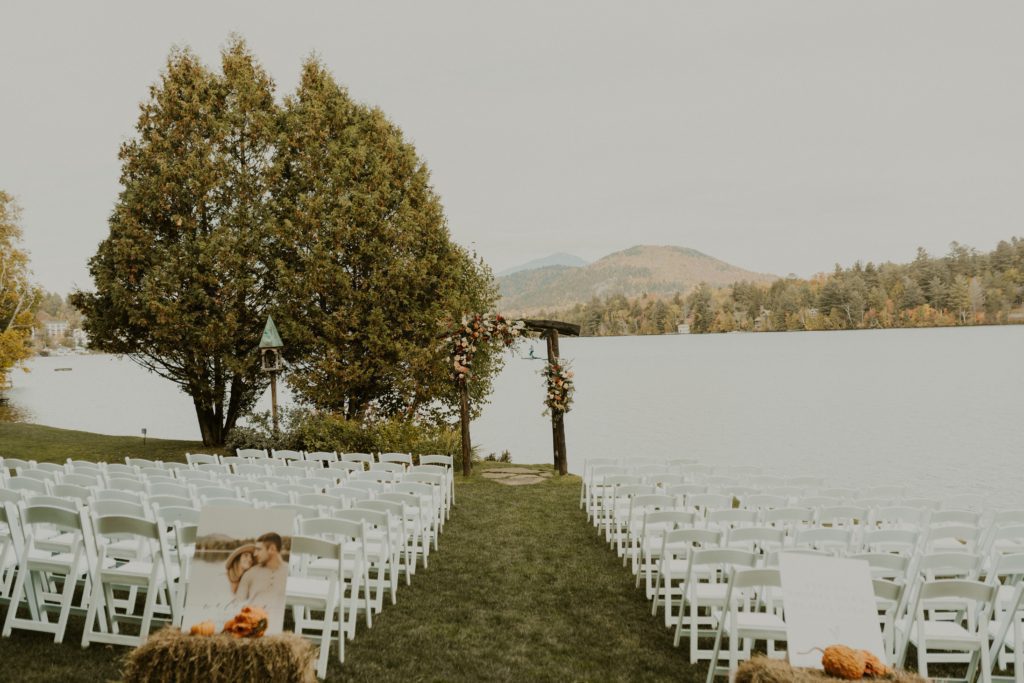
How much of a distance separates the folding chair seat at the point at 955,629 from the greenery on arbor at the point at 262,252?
14538 millimetres

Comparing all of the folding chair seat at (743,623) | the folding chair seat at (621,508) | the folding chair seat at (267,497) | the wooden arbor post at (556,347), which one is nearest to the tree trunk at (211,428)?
the wooden arbor post at (556,347)

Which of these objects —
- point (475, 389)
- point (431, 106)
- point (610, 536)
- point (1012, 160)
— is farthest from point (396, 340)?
point (1012, 160)

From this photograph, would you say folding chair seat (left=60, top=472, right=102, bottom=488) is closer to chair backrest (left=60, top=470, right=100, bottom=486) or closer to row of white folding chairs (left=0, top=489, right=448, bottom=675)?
chair backrest (left=60, top=470, right=100, bottom=486)

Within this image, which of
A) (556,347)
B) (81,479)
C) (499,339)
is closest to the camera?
(81,479)

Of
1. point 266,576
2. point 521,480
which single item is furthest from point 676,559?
point 521,480

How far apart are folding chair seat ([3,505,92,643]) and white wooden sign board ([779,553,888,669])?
4753 millimetres

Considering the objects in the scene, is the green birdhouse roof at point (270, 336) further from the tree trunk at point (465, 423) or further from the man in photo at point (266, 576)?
the man in photo at point (266, 576)

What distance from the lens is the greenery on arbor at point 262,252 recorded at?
17.7 meters

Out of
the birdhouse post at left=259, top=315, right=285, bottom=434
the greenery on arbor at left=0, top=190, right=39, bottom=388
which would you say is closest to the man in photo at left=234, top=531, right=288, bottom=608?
the birdhouse post at left=259, top=315, right=285, bottom=434

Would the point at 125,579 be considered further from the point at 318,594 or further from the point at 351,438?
the point at 351,438

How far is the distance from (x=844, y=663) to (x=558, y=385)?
11092 millimetres

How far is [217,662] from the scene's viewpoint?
11.1 ft

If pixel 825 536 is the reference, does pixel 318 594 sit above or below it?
below

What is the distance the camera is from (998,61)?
61969mm
